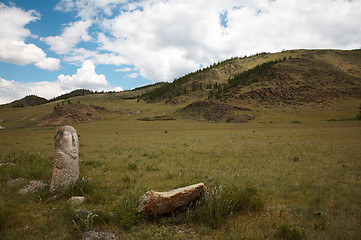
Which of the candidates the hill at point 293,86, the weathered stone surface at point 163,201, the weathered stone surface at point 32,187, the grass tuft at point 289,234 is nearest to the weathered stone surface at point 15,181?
the weathered stone surface at point 32,187

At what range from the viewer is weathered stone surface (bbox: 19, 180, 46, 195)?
748 centimetres

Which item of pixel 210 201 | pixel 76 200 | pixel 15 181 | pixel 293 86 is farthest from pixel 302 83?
pixel 15 181

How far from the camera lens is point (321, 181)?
27.9 ft

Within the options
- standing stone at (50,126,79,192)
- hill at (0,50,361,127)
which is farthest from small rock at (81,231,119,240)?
hill at (0,50,361,127)

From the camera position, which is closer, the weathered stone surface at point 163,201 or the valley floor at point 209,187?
the valley floor at point 209,187

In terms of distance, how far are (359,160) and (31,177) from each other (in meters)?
17.9

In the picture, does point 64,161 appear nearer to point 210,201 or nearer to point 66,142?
point 66,142

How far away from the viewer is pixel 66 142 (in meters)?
7.52

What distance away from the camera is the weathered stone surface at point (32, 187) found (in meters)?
7.48

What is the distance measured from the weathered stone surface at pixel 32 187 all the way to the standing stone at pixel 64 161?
82 centimetres

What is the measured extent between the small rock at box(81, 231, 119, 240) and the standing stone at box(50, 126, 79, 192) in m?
3.45

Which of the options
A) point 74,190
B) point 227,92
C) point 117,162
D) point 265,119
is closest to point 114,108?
point 227,92

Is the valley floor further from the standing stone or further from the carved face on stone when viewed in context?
the carved face on stone

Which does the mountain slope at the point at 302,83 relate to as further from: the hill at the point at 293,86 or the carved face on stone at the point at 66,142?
the carved face on stone at the point at 66,142
